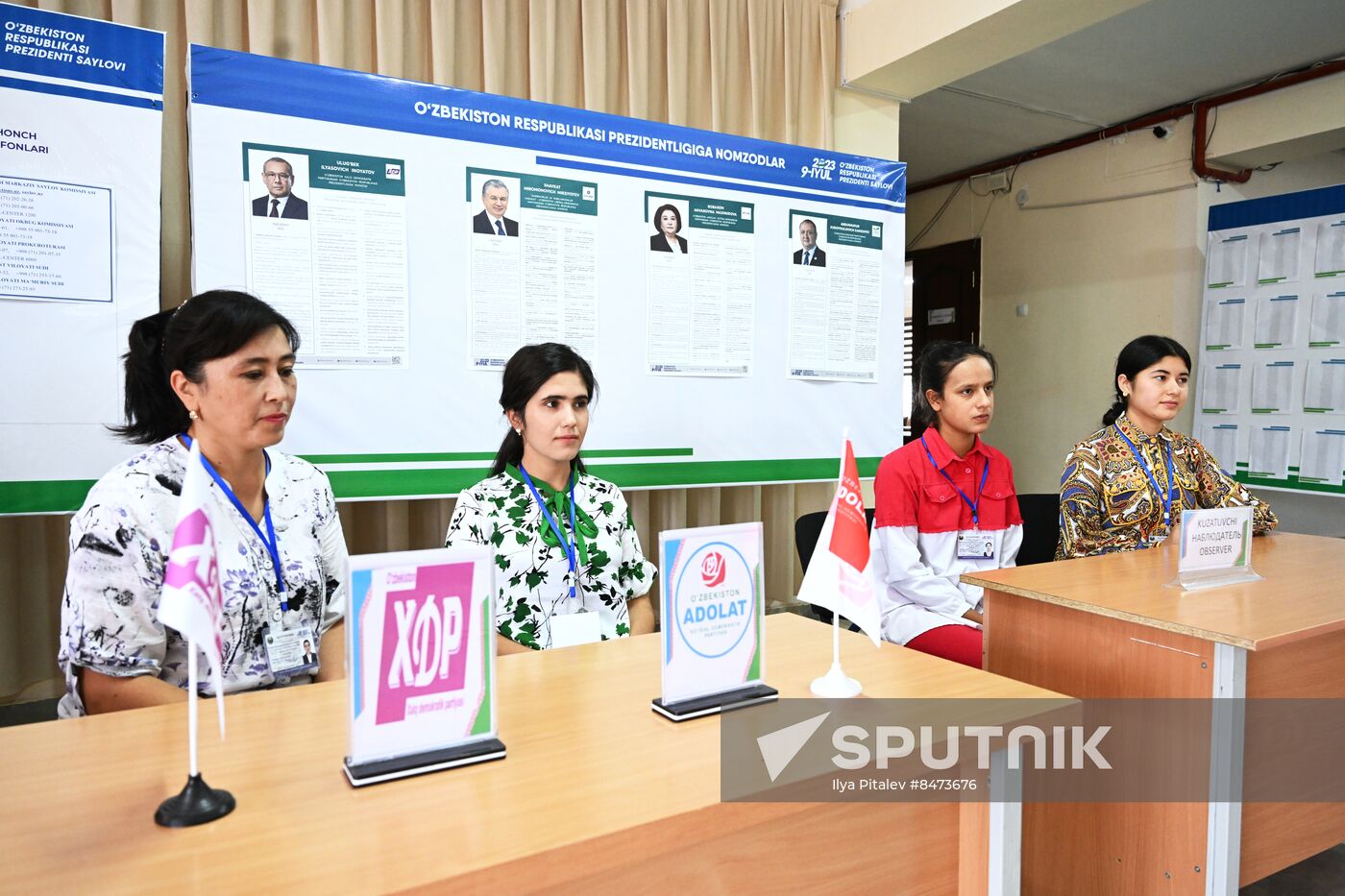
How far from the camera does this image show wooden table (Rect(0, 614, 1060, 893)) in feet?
2.61

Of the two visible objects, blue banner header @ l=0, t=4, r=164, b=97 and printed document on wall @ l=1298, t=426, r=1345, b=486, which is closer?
blue banner header @ l=0, t=4, r=164, b=97

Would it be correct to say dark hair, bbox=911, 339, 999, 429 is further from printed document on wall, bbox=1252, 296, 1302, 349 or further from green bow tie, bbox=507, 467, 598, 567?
printed document on wall, bbox=1252, 296, 1302, 349

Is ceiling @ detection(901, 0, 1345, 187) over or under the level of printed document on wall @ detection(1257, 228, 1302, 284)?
over

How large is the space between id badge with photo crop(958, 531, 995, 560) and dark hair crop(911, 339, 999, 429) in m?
0.37

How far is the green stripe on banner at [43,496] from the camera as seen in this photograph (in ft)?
7.29

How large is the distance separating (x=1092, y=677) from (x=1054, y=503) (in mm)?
1372

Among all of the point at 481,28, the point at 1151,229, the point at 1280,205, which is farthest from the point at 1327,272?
the point at 481,28

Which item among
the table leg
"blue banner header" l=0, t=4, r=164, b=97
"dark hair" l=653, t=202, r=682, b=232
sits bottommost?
the table leg

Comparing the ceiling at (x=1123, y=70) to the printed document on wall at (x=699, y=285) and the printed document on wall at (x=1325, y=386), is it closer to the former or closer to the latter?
the printed document on wall at (x=1325, y=386)

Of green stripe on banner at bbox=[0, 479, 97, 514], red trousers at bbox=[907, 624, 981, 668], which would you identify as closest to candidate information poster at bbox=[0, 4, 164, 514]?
green stripe on banner at bbox=[0, 479, 97, 514]

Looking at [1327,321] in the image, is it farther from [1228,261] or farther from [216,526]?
[216,526]

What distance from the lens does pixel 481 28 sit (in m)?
3.02

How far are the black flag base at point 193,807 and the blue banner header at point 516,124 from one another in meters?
2.24

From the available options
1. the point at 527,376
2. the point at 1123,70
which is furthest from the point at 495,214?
the point at 1123,70
